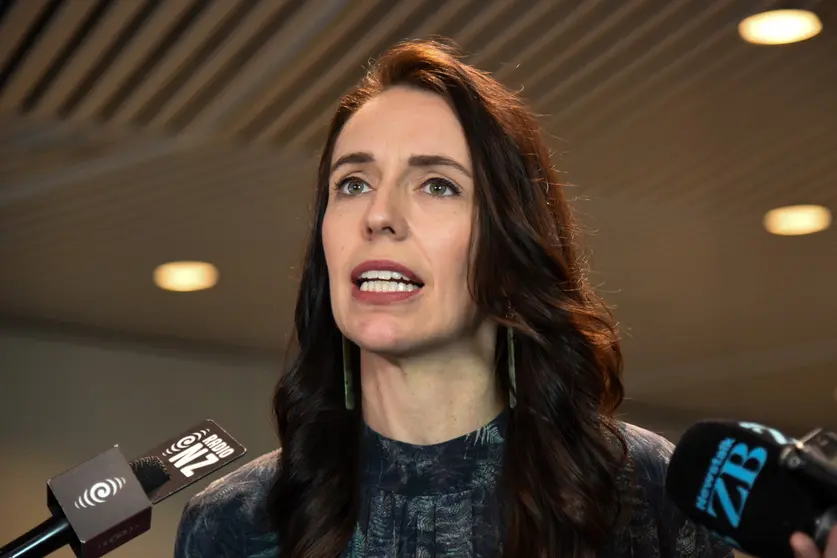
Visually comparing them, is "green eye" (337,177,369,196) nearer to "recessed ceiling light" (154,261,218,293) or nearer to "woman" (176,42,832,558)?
"woman" (176,42,832,558)

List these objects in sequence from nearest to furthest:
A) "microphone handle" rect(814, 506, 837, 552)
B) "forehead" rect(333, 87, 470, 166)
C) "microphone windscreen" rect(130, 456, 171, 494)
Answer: "microphone handle" rect(814, 506, 837, 552) → "microphone windscreen" rect(130, 456, 171, 494) → "forehead" rect(333, 87, 470, 166)

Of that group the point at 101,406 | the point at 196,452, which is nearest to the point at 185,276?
the point at 101,406

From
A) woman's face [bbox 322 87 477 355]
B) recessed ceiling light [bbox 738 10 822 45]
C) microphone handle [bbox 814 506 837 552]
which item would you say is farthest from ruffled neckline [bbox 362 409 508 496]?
recessed ceiling light [bbox 738 10 822 45]

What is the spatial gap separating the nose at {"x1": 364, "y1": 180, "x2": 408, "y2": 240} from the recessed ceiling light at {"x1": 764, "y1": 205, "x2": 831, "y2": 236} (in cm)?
306

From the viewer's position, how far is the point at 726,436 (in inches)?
42.9

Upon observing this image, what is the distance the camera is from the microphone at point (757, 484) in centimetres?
99

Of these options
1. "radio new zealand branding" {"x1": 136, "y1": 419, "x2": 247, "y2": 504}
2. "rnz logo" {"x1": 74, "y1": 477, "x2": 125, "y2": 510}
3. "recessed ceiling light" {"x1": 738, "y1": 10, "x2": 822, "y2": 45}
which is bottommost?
"rnz logo" {"x1": 74, "y1": 477, "x2": 125, "y2": 510}

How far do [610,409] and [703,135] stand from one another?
234 centimetres

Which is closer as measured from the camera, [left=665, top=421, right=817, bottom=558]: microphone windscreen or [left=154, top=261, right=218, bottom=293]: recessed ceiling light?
[left=665, top=421, right=817, bottom=558]: microphone windscreen

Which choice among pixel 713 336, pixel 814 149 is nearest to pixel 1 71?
pixel 814 149

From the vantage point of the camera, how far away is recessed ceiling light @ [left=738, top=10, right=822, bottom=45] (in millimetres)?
3307

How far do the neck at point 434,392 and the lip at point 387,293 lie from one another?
9 cm

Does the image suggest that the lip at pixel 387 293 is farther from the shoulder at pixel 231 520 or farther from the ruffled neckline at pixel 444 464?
the shoulder at pixel 231 520

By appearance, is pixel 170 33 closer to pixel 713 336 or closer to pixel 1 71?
pixel 1 71
